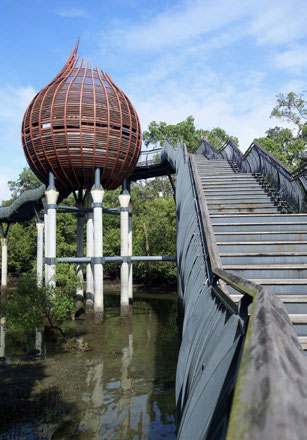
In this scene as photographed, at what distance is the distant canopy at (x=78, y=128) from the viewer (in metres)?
15.4

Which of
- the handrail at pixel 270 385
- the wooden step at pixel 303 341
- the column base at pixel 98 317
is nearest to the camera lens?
the handrail at pixel 270 385

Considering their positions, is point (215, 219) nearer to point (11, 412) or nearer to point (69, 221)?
point (11, 412)

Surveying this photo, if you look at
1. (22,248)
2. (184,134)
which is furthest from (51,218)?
(184,134)

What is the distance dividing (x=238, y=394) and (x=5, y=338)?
15148mm

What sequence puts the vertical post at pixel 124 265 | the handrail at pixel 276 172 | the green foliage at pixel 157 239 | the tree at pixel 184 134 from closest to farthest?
the handrail at pixel 276 172
the vertical post at pixel 124 265
the green foliage at pixel 157 239
the tree at pixel 184 134

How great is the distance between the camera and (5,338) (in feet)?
46.6

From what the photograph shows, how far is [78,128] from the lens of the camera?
607 inches

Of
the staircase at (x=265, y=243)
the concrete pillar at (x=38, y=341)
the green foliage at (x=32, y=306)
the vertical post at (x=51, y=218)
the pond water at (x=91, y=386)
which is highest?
the vertical post at (x=51, y=218)

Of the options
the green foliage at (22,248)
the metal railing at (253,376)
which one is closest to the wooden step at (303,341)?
the metal railing at (253,376)

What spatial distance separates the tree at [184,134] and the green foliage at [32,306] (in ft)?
110

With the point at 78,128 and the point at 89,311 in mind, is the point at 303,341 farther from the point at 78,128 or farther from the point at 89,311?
the point at 89,311

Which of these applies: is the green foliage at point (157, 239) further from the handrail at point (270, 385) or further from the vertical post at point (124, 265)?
the handrail at point (270, 385)

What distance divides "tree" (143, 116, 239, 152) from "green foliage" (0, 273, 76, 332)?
33.5m

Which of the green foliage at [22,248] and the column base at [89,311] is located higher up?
the green foliage at [22,248]
